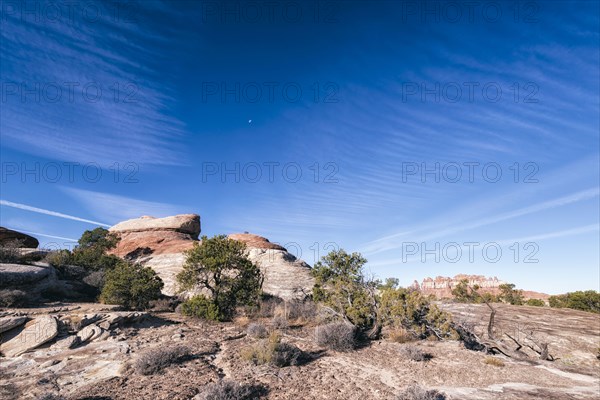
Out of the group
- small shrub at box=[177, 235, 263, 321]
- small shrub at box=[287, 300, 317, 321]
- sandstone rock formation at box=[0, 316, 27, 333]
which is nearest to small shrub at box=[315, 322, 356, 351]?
small shrub at box=[287, 300, 317, 321]

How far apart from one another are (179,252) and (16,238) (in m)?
16.5

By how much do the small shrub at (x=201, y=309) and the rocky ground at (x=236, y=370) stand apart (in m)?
2.59

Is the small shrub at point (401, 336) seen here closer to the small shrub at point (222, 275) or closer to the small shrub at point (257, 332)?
the small shrub at point (257, 332)

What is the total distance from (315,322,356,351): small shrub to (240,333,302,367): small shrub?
6.03ft

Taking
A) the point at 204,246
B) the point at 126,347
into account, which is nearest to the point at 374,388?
the point at 126,347

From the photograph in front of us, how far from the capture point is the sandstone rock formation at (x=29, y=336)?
412 inches

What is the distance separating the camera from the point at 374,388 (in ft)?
28.1

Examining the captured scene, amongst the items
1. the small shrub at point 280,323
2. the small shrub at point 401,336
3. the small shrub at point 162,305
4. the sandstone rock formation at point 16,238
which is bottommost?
the small shrub at point 162,305

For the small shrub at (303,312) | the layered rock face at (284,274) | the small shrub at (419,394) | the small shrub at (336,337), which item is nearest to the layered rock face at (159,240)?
the layered rock face at (284,274)

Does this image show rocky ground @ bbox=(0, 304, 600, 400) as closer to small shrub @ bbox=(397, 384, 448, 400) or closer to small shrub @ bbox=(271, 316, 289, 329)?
small shrub @ bbox=(397, 384, 448, 400)

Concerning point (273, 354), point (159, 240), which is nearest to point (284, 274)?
point (273, 354)

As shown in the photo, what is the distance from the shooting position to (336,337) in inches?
476

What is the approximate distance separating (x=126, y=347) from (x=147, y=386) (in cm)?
371

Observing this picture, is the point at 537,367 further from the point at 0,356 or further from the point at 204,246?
the point at 0,356
